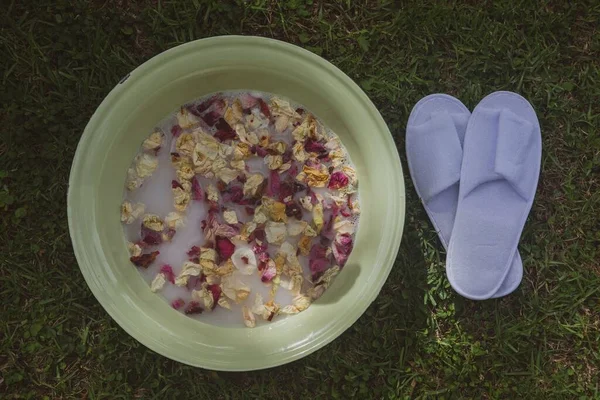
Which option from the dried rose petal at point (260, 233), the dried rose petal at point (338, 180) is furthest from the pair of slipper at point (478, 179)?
the dried rose petal at point (260, 233)

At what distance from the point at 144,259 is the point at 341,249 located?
0.45 metres

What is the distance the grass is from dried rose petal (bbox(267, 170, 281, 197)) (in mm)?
299

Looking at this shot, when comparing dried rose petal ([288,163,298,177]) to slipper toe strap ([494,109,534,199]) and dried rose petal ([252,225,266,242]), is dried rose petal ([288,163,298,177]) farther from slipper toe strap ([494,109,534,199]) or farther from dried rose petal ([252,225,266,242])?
slipper toe strap ([494,109,534,199])

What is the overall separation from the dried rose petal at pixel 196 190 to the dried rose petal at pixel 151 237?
0.39 ft

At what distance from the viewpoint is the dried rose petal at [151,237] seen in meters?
1.38

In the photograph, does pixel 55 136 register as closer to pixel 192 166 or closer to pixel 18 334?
pixel 192 166

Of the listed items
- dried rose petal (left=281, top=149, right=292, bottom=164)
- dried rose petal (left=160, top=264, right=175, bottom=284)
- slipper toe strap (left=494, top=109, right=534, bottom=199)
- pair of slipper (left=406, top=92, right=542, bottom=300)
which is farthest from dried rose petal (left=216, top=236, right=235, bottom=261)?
slipper toe strap (left=494, top=109, right=534, bottom=199)

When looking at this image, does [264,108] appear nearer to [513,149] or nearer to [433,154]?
[433,154]

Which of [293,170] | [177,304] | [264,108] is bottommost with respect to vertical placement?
[177,304]

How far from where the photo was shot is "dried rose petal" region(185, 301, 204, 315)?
138cm

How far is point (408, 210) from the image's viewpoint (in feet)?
4.71

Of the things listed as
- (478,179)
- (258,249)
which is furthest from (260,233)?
(478,179)

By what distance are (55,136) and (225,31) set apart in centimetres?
46

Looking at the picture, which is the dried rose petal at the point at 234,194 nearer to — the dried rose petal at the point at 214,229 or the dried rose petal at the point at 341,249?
the dried rose petal at the point at 214,229
